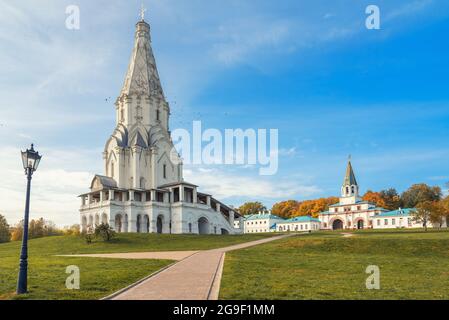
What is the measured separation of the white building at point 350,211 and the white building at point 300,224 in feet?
5.78

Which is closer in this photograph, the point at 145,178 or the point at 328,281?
the point at 328,281

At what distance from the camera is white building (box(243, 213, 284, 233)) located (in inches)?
4532

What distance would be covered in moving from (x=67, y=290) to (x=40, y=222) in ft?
215

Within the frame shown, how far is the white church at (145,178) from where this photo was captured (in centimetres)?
5831

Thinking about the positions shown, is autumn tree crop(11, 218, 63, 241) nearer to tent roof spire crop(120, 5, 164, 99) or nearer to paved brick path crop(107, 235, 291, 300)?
tent roof spire crop(120, 5, 164, 99)

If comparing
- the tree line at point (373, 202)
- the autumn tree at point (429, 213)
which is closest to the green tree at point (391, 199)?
the tree line at point (373, 202)

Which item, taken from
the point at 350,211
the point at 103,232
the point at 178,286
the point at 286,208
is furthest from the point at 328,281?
the point at 286,208

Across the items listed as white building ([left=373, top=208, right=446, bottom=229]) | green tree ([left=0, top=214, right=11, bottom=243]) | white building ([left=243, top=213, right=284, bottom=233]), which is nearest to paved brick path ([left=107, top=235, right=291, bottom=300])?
green tree ([left=0, top=214, right=11, bottom=243])

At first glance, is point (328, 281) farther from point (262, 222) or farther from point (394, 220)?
point (262, 222)

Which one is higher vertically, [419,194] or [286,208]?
[419,194]

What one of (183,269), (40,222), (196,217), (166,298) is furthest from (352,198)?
(166,298)

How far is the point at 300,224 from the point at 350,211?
44.8 feet

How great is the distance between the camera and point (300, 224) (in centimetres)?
10900
